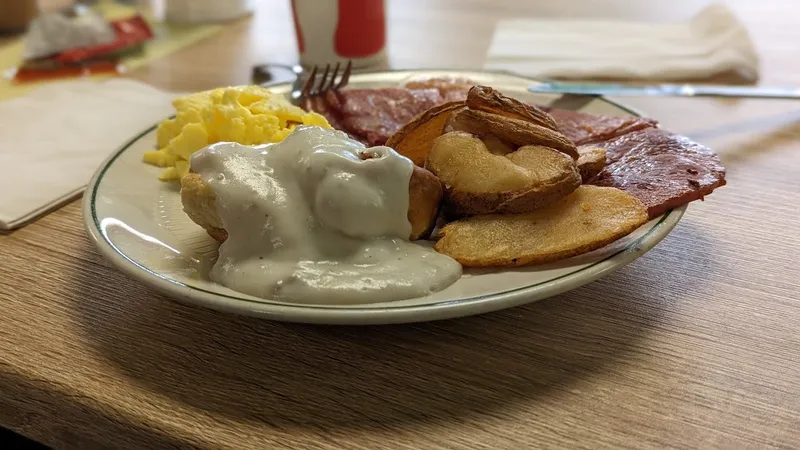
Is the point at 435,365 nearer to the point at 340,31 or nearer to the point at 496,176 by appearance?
the point at 496,176

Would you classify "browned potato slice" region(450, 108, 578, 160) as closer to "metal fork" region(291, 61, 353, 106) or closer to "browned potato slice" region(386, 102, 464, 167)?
"browned potato slice" region(386, 102, 464, 167)

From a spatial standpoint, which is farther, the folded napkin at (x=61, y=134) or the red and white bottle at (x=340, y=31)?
the red and white bottle at (x=340, y=31)

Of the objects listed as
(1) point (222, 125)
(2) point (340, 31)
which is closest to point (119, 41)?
(2) point (340, 31)

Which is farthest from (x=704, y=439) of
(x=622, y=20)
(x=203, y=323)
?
(x=622, y=20)

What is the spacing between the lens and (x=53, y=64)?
1.96 meters

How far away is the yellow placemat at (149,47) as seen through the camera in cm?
181

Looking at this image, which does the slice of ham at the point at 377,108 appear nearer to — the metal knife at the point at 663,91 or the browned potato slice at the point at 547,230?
the metal knife at the point at 663,91

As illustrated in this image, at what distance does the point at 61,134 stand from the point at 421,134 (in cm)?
86

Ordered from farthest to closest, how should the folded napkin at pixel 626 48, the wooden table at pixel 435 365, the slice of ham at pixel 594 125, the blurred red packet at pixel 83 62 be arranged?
the blurred red packet at pixel 83 62, the folded napkin at pixel 626 48, the slice of ham at pixel 594 125, the wooden table at pixel 435 365

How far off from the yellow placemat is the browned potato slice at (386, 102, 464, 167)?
4.02 feet

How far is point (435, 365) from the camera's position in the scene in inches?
30.5

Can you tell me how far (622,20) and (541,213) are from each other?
1.63 meters

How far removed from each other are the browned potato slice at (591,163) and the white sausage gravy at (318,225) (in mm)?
253

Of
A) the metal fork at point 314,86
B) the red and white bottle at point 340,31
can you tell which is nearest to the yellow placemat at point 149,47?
the red and white bottle at point 340,31
